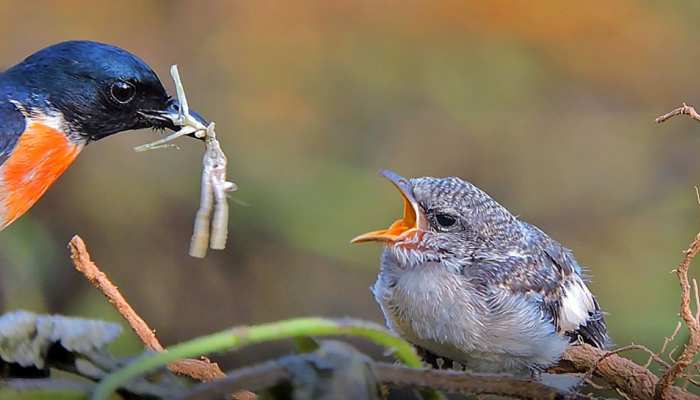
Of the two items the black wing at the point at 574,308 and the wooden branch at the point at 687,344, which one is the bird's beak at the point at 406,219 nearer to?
the black wing at the point at 574,308

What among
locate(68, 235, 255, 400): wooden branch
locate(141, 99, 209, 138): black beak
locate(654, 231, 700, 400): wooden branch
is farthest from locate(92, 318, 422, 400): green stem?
locate(141, 99, 209, 138): black beak

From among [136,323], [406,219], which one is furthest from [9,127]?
[136,323]

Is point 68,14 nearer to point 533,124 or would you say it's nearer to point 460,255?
point 533,124

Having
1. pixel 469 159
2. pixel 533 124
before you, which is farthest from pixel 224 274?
pixel 533 124

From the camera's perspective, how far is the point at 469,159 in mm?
5637

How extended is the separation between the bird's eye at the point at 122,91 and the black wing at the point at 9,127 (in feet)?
0.85

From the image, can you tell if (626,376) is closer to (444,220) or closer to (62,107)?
(444,220)

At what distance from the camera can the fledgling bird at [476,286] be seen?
82.9 inches

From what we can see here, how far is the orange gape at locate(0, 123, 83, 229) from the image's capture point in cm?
288

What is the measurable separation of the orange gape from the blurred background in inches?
62.5

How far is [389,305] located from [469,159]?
3.44 metres

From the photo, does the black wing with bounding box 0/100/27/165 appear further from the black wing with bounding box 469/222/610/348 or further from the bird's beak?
the black wing with bounding box 469/222/610/348

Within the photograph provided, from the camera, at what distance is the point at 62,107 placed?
300 centimetres

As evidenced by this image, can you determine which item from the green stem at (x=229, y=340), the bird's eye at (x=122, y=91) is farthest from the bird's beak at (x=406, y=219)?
the green stem at (x=229, y=340)
